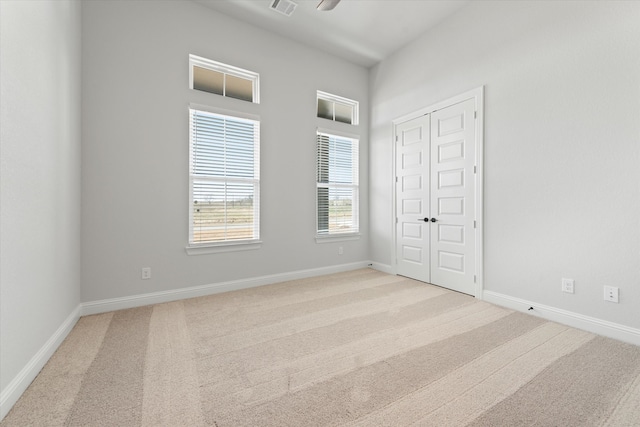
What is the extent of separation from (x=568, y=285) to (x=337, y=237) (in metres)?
2.81

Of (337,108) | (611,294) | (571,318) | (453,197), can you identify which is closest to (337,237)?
(453,197)

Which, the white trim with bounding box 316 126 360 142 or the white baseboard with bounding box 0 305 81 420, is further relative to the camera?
the white trim with bounding box 316 126 360 142

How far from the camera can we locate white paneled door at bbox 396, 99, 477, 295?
3.26 m

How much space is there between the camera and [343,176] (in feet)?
14.9

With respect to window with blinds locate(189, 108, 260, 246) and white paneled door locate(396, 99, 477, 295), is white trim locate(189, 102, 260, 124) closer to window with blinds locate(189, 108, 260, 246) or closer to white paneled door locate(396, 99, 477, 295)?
window with blinds locate(189, 108, 260, 246)

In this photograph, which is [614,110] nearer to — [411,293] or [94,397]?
[411,293]

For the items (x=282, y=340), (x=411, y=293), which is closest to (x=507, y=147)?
(x=411, y=293)

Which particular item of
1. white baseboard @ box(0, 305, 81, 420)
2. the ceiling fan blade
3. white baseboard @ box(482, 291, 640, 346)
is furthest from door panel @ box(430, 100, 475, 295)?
white baseboard @ box(0, 305, 81, 420)

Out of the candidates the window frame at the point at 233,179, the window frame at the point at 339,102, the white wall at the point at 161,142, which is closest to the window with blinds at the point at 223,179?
the window frame at the point at 233,179

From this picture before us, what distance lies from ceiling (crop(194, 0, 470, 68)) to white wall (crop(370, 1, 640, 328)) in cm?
40

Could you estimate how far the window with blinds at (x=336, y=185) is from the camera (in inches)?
168

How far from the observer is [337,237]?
4398mm

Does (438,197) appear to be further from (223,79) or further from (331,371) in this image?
(223,79)

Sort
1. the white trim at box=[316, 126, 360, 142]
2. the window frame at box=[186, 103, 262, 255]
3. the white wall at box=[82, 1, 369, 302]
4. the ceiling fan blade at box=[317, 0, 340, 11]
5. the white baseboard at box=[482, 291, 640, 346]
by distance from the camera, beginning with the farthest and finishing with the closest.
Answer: the white trim at box=[316, 126, 360, 142] → the window frame at box=[186, 103, 262, 255] → the ceiling fan blade at box=[317, 0, 340, 11] → the white wall at box=[82, 1, 369, 302] → the white baseboard at box=[482, 291, 640, 346]
